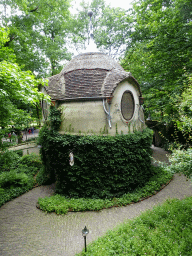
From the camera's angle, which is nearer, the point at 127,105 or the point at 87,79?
the point at 87,79

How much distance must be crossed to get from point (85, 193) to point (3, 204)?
4.90m

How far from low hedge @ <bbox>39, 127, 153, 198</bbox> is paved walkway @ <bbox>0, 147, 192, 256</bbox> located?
134 centimetres

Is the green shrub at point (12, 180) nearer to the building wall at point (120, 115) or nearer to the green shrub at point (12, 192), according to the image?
the green shrub at point (12, 192)

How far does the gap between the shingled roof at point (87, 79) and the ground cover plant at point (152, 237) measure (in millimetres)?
6759

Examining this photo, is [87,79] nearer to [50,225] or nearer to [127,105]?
[127,105]

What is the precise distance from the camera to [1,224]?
24.6ft

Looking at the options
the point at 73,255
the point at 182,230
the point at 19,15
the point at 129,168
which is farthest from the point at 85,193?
the point at 19,15

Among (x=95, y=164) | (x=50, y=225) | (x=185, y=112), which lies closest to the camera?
(x=50, y=225)

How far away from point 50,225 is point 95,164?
12.2ft

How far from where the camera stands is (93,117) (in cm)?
970

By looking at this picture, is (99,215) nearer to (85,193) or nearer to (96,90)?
(85,193)

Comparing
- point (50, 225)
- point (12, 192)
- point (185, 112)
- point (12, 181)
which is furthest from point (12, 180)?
point (185, 112)

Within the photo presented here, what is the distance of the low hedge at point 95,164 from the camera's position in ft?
30.0

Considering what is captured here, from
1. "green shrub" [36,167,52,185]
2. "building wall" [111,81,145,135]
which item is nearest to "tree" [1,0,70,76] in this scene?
"building wall" [111,81,145,135]
